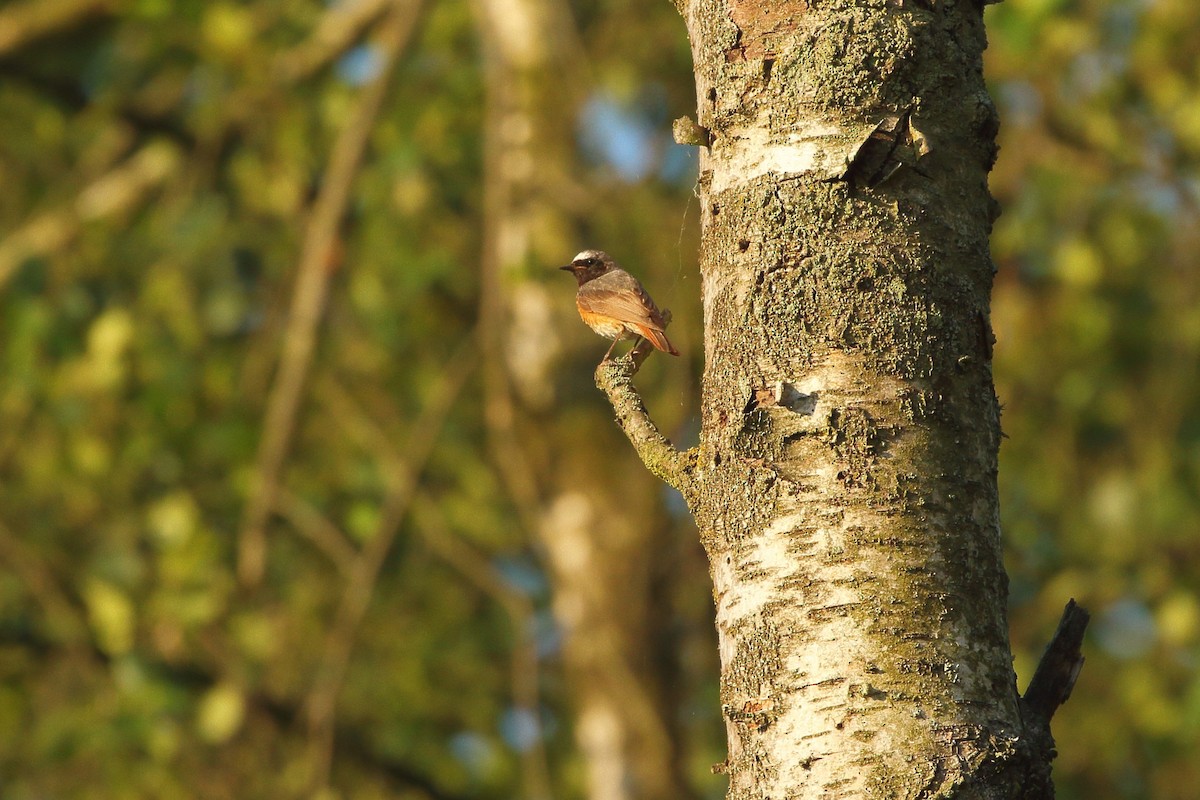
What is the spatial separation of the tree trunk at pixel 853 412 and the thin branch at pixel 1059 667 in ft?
0.11

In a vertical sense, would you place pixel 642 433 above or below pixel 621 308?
below

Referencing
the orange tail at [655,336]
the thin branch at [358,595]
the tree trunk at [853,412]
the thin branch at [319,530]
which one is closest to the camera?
the tree trunk at [853,412]

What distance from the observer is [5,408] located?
26.0 ft

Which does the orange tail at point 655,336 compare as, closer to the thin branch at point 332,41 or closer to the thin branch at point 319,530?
the thin branch at point 319,530

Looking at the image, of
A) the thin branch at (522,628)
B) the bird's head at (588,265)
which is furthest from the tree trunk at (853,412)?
the thin branch at (522,628)

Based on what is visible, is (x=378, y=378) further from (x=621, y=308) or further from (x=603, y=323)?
(x=621, y=308)

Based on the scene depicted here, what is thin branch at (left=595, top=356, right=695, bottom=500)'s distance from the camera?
199 cm

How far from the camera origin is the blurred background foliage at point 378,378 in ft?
21.9

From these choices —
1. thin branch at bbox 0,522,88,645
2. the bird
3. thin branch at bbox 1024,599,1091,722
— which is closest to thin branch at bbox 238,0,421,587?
thin branch at bbox 0,522,88,645

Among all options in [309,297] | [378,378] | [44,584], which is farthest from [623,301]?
[378,378]

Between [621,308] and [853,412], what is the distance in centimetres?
167

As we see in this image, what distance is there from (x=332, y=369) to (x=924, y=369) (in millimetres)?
6990

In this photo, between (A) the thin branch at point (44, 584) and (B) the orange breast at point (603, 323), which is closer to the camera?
(B) the orange breast at point (603, 323)

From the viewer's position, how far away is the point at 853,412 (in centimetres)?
181
